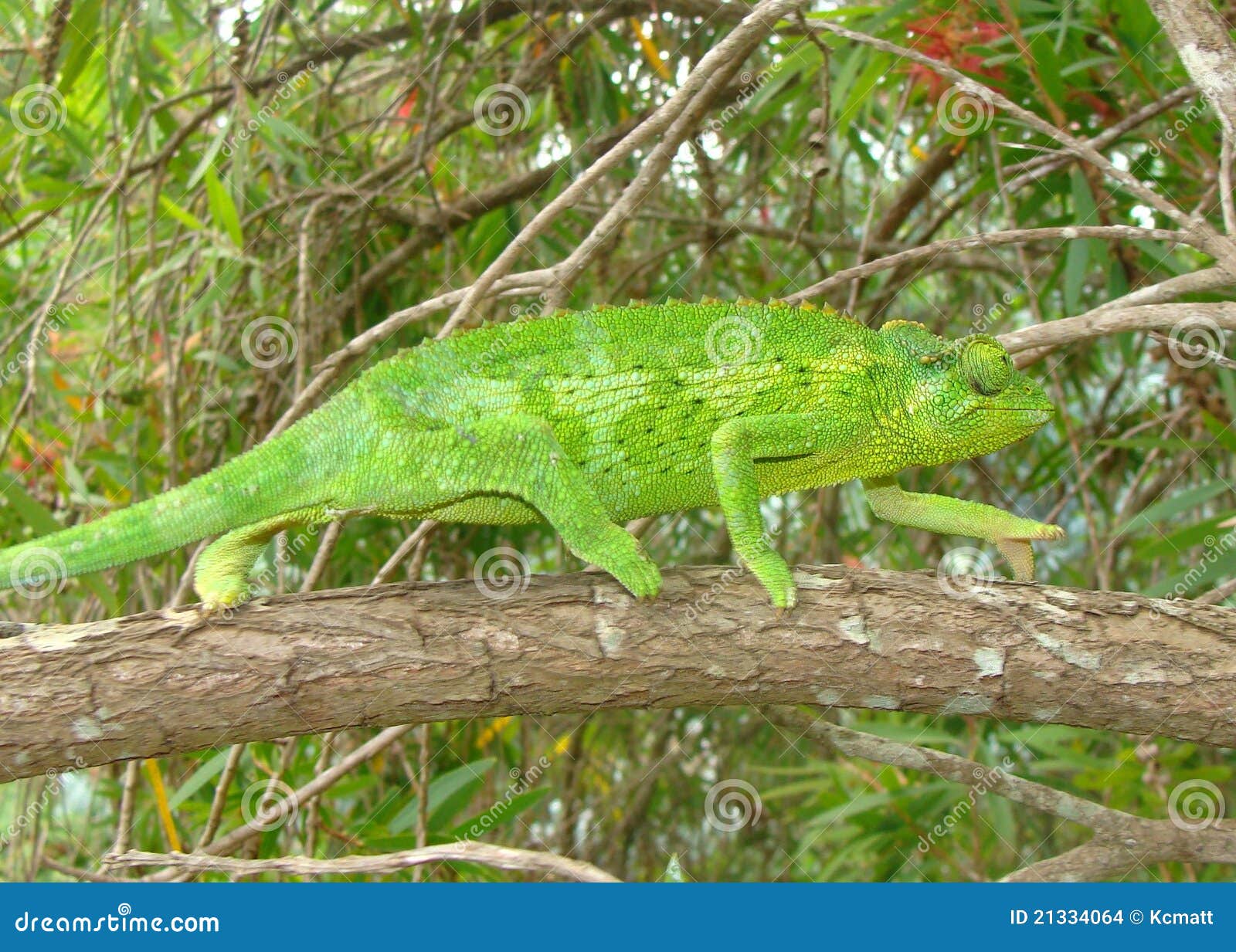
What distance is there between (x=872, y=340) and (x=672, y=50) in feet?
6.36

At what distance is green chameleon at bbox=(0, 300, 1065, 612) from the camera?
1975mm

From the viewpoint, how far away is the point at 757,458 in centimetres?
212

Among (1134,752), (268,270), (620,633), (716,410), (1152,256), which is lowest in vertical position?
(1134,752)

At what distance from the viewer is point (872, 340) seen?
89.8 inches

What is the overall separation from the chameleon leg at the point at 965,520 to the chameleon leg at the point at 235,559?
1281 millimetres

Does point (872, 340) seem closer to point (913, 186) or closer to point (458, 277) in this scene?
point (913, 186)

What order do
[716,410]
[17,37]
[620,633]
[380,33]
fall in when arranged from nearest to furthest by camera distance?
[620,633], [716,410], [17,37], [380,33]

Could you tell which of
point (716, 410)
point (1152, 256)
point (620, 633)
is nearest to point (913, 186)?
point (1152, 256)

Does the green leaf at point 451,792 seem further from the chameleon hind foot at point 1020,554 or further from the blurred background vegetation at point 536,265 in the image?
the chameleon hind foot at point 1020,554

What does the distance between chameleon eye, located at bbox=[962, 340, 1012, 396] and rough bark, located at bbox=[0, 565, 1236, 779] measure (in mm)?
449

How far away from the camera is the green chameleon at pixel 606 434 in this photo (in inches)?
77.7

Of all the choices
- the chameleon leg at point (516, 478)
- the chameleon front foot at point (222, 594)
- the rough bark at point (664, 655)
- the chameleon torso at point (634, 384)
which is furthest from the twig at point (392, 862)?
the chameleon torso at point (634, 384)

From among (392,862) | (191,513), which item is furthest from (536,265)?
(392,862)

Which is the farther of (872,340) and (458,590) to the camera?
(872,340)
